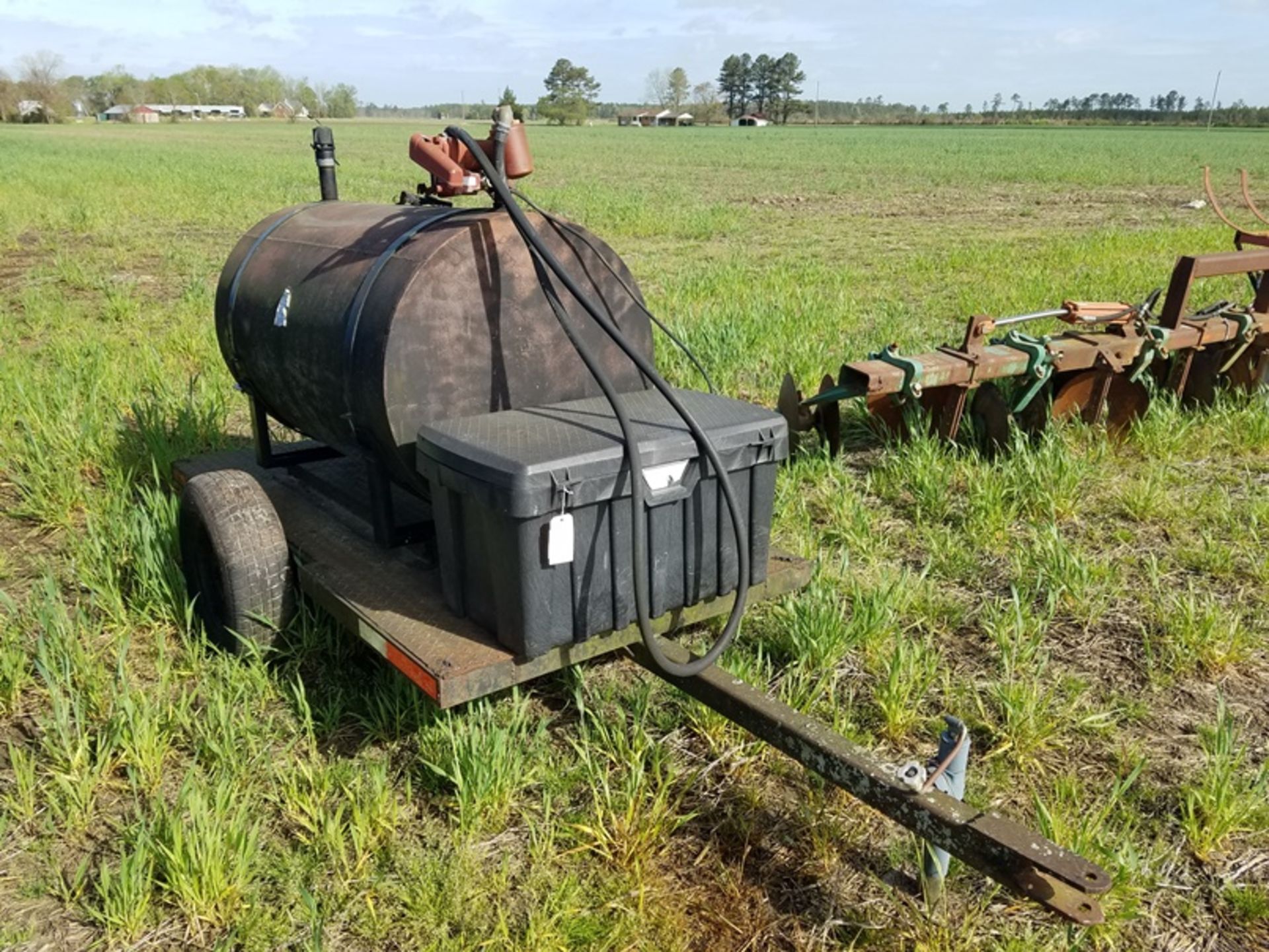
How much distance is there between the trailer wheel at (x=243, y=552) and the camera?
3.12m

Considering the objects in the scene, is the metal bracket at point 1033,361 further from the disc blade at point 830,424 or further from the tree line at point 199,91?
the tree line at point 199,91

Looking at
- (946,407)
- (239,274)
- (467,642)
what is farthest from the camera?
(946,407)

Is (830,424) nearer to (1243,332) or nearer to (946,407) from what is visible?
(946,407)

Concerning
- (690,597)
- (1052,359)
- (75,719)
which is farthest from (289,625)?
(1052,359)

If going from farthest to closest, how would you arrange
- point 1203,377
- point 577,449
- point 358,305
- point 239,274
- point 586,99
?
point 586,99
point 1203,377
point 239,274
point 358,305
point 577,449

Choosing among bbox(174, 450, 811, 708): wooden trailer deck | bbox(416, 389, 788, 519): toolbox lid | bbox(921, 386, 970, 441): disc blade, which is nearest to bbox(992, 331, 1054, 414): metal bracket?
bbox(921, 386, 970, 441): disc blade

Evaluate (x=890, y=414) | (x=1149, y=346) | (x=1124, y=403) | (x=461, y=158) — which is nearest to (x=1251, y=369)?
(x=1124, y=403)

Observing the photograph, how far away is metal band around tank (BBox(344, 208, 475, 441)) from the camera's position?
9.68 ft

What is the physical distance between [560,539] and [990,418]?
129 inches

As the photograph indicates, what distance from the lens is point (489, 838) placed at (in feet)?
8.30

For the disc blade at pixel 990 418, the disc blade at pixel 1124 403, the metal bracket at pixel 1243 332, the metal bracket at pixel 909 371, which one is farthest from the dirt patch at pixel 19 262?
the metal bracket at pixel 1243 332

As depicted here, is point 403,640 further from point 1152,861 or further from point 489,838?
point 1152,861

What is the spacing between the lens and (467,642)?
2.62m

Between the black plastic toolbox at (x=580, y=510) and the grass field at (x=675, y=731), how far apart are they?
0.37 meters
